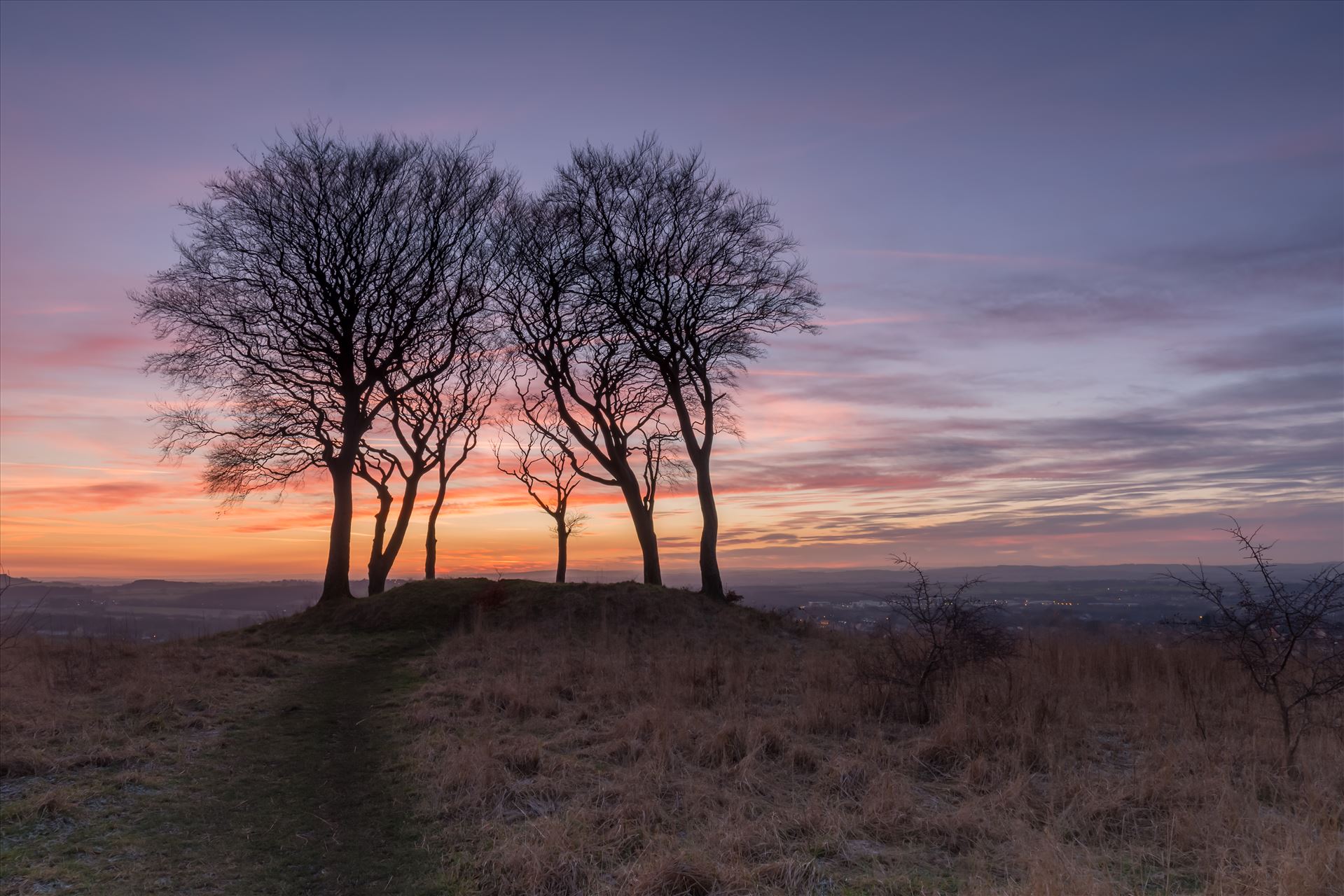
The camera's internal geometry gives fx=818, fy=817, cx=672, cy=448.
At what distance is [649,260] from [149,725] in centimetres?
2035

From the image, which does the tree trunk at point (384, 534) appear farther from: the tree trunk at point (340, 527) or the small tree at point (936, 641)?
the small tree at point (936, 641)

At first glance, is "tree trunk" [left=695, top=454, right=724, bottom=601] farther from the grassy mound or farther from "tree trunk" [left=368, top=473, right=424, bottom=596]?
"tree trunk" [left=368, top=473, right=424, bottom=596]

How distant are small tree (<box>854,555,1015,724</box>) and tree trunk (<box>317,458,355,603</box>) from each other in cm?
1930

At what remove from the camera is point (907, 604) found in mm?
12367

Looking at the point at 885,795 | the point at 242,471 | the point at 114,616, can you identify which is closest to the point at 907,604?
the point at 885,795

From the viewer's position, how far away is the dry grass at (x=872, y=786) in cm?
593

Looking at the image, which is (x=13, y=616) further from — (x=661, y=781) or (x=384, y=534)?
(x=384, y=534)

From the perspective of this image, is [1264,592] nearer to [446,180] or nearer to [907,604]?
[907,604]

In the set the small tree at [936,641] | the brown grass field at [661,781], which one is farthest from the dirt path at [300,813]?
the small tree at [936,641]

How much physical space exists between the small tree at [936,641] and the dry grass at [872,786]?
0.40 metres

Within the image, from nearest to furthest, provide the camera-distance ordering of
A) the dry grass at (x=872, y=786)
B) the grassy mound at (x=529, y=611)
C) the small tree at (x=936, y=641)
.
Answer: the dry grass at (x=872, y=786), the small tree at (x=936, y=641), the grassy mound at (x=529, y=611)

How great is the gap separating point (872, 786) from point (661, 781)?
202 centimetres

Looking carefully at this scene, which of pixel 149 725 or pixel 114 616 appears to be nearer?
pixel 149 725

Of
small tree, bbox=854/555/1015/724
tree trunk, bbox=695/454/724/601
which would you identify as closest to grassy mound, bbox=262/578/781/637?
tree trunk, bbox=695/454/724/601
